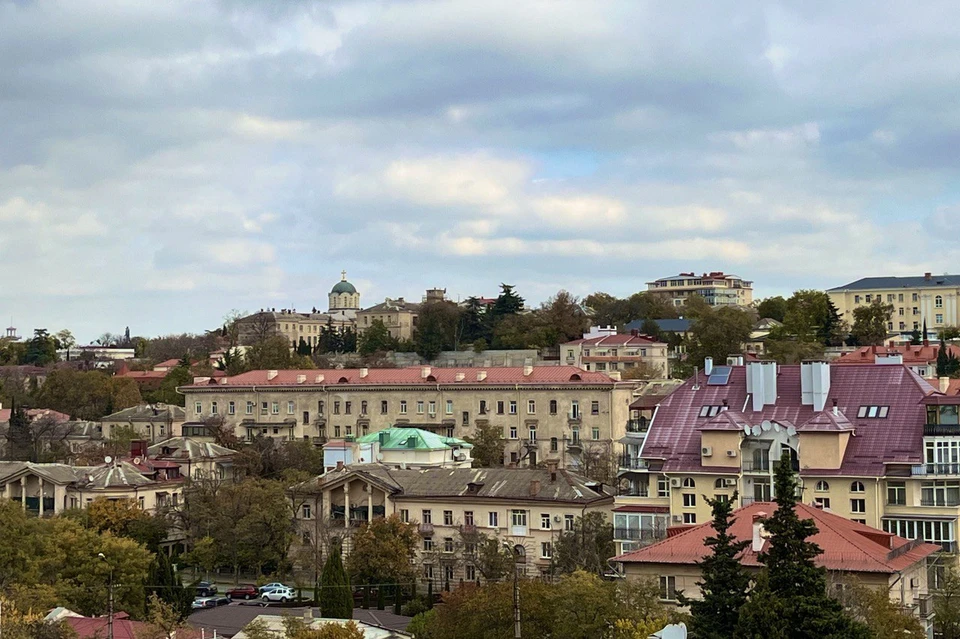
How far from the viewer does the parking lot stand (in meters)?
63.4

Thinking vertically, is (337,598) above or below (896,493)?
below

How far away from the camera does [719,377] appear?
71562 millimetres

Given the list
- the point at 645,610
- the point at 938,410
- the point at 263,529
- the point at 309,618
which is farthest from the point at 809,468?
the point at 263,529

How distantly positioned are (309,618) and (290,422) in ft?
208

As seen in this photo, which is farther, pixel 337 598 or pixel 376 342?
pixel 376 342

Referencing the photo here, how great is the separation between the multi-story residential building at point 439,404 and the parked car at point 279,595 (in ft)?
104

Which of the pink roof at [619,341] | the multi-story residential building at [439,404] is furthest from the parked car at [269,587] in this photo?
the pink roof at [619,341]

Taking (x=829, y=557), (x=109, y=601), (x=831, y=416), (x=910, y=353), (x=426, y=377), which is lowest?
(x=109, y=601)

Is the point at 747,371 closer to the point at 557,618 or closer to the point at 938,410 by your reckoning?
the point at 938,410

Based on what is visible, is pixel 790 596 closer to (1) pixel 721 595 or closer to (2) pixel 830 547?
(1) pixel 721 595

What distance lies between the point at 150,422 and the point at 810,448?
7195cm

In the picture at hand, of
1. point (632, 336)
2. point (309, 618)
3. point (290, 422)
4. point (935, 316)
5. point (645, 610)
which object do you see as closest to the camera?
point (645, 610)

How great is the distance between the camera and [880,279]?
190 m

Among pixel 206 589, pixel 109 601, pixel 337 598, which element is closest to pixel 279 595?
pixel 206 589
